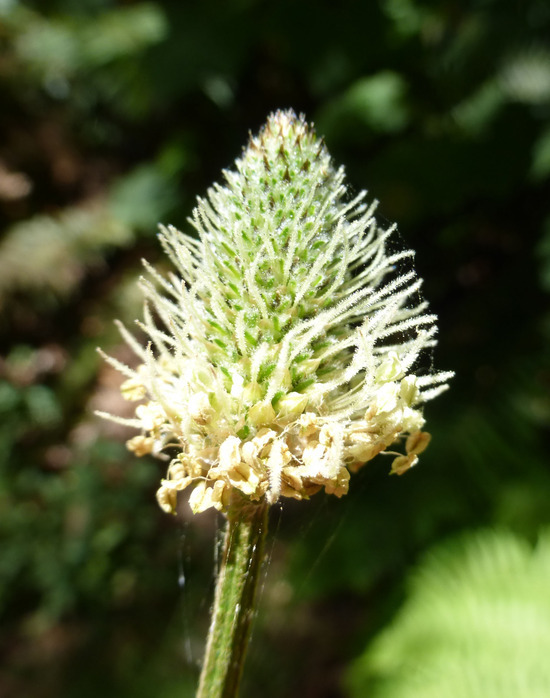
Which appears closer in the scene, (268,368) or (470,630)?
(268,368)

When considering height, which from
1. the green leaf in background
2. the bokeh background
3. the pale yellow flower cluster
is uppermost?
the bokeh background

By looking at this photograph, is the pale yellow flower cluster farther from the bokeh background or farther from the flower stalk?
the bokeh background

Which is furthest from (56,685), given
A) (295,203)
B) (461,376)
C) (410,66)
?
(410,66)

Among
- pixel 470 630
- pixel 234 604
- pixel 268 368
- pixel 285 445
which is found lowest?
pixel 470 630

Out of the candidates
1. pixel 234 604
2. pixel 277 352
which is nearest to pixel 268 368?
pixel 277 352

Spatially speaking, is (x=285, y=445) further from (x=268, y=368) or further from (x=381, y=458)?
(x=381, y=458)

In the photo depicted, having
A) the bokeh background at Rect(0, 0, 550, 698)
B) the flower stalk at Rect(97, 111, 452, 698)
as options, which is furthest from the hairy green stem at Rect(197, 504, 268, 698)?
the bokeh background at Rect(0, 0, 550, 698)
